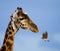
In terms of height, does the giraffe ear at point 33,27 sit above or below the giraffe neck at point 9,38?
above

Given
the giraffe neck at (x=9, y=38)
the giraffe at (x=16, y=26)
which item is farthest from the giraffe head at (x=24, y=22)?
the giraffe neck at (x=9, y=38)

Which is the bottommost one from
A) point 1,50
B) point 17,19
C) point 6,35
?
point 1,50

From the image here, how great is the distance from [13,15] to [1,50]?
2.86ft

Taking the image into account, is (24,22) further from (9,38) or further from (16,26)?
(9,38)

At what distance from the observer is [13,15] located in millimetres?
5129

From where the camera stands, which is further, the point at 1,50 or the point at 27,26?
the point at 1,50

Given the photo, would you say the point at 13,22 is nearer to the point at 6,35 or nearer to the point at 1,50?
the point at 6,35

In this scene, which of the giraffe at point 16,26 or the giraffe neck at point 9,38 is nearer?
the giraffe at point 16,26

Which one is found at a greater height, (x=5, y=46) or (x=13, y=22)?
(x=13, y=22)

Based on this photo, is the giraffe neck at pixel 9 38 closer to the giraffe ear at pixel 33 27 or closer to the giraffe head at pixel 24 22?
the giraffe head at pixel 24 22

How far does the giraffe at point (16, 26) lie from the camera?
504 cm

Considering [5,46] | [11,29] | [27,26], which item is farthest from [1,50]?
[27,26]

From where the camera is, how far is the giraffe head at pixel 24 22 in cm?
502

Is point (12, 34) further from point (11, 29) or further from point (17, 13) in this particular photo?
point (17, 13)
